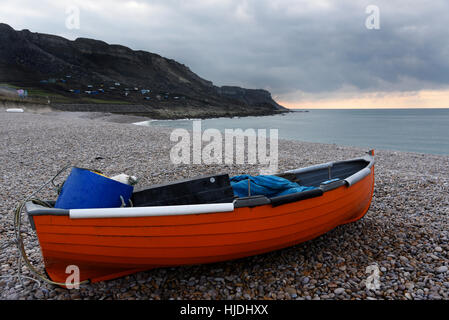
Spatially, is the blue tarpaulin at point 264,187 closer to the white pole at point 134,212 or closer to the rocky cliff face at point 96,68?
the white pole at point 134,212

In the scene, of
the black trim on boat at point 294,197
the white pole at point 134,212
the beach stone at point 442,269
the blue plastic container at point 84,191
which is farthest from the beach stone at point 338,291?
the blue plastic container at point 84,191

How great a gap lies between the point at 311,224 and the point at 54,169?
9915mm

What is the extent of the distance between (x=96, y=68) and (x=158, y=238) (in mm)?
151177

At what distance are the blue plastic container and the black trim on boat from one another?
2318 millimetres

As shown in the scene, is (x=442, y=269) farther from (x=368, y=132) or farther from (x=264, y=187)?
(x=368, y=132)

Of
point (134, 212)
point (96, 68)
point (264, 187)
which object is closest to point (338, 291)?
point (264, 187)

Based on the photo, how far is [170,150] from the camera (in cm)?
1380

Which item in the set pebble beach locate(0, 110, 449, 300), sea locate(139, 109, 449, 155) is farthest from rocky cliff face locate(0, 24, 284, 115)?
pebble beach locate(0, 110, 449, 300)

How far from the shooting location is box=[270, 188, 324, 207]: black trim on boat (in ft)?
12.7

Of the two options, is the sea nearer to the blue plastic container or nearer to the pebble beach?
the pebble beach

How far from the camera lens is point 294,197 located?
402 cm

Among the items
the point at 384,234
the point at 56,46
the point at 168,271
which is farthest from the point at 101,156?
the point at 56,46

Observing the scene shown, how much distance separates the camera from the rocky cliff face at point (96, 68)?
10643cm
